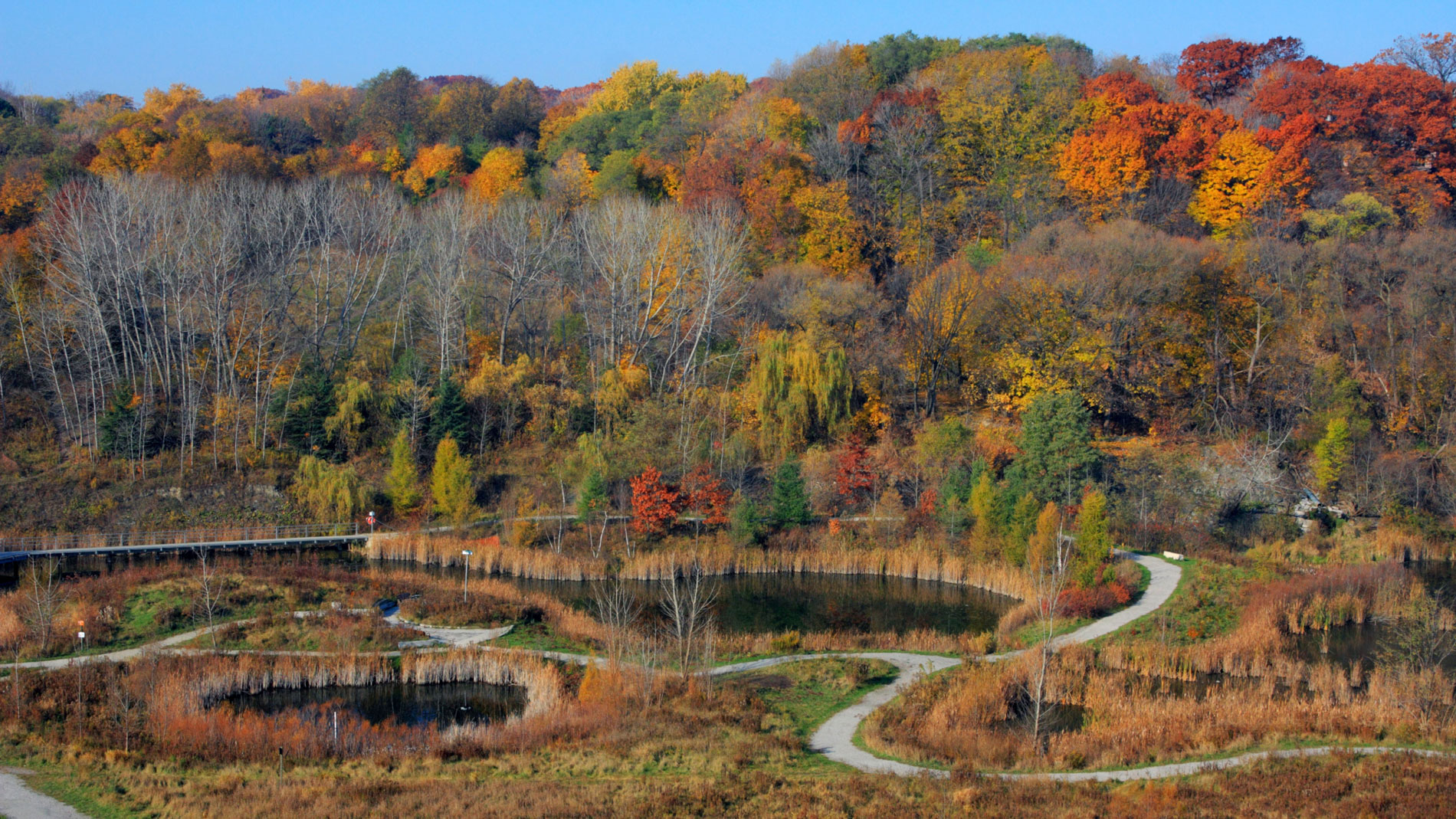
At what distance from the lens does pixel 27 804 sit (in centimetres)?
1592

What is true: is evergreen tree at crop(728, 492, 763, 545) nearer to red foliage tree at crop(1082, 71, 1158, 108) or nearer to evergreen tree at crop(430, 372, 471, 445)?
evergreen tree at crop(430, 372, 471, 445)

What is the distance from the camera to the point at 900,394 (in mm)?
51312

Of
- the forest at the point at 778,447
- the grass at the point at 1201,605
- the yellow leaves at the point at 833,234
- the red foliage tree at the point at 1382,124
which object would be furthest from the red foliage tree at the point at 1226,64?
the grass at the point at 1201,605

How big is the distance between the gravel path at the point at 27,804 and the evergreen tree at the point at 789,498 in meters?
27.0

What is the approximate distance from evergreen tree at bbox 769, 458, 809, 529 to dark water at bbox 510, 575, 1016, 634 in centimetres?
283

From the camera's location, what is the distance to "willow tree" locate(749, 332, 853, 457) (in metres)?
46.3

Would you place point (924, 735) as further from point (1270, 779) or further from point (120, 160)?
point (120, 160)

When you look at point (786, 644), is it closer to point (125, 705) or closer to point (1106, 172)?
point (125, 705)

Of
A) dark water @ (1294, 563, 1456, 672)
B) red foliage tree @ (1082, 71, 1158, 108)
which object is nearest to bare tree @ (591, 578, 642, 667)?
dark water @ (1294, 563, 1456, 672)

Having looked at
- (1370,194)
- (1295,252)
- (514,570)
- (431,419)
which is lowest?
(514,570)

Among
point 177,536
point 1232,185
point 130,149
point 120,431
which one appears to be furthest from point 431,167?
point 1232,185

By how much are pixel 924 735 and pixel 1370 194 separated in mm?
51066

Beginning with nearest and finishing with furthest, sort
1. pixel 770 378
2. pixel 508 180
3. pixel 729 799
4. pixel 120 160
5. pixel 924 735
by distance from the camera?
pixel 729 799
pixel 924 735
pixel 770 378
pixel 120 160
pixel 508 180

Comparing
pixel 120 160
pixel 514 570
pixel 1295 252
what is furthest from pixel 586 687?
pixel 120 160
